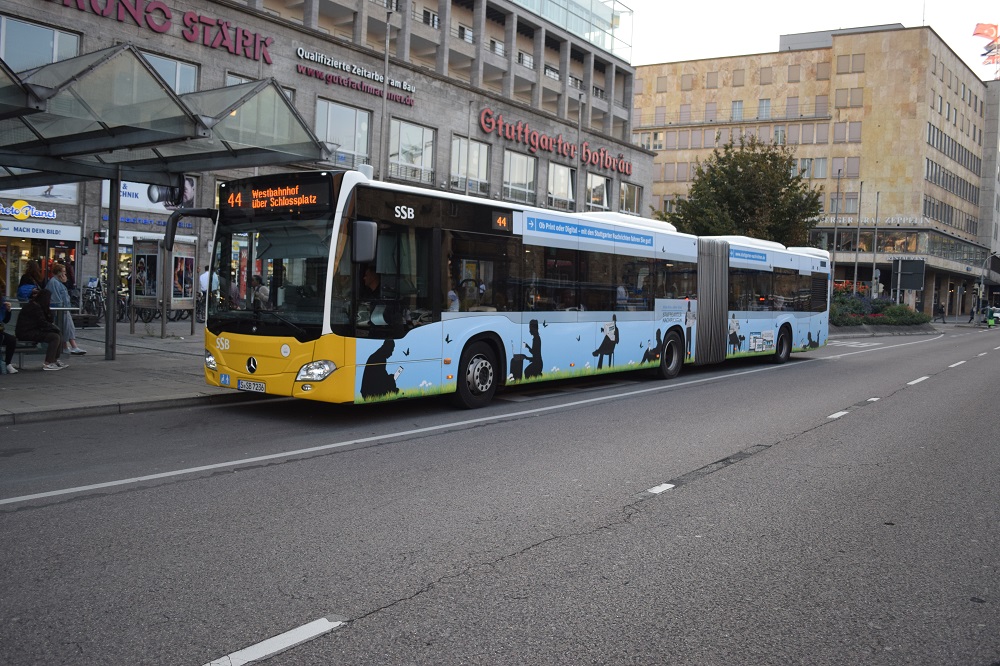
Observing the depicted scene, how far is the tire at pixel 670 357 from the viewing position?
1588 cm

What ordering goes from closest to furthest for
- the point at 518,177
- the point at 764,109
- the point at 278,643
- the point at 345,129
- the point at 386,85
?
the point at 278,643 < the point at 386,85 < the point at 345,129 < the point at 518,177 < the point at 764,109

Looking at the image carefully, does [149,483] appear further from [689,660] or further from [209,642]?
[689,660]

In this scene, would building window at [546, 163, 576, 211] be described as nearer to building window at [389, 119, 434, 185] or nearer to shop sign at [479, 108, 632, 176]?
shop sign at [479, 108, 632, 176]

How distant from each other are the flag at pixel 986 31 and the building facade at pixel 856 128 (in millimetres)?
24522

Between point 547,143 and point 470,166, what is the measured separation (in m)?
5.72

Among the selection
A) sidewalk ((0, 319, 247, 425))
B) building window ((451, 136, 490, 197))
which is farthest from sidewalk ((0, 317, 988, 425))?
building window ((451, 136, 490, 197))

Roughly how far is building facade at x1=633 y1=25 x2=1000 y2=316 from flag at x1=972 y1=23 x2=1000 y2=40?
80.5 ft

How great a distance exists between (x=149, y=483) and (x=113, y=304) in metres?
9.17

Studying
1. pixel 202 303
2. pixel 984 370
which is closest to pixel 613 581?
pixel 984 370

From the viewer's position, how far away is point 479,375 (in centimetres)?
1139

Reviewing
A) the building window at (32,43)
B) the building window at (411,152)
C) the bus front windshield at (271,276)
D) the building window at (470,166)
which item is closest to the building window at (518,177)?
the building window at (470,166)

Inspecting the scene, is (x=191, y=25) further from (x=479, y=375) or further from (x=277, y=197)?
(x=479, y=375)

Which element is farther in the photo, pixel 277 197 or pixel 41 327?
pixel 41 327

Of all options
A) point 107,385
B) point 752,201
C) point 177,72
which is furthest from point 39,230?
point 752,201
